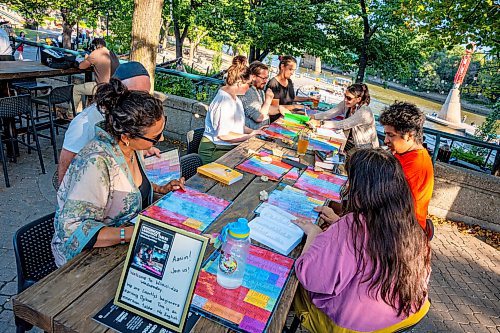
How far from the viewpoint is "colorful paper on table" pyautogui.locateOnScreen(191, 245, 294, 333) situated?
139 centimetres

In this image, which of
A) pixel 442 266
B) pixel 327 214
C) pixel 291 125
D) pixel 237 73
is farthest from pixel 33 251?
pixel 442 266

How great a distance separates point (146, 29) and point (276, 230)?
4.79m

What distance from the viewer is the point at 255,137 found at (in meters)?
4.03

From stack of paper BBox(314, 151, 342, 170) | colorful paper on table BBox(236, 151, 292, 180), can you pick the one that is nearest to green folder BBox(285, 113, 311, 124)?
stack of paper BBox(314, 151, 342, 170)

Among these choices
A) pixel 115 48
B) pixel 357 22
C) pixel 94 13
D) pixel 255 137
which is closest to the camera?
pixel 255 137

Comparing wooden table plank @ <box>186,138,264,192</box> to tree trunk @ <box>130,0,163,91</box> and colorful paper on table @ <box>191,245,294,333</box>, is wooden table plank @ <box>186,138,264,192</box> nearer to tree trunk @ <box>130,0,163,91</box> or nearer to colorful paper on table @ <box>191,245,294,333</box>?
colorful paper on table @ <box>191,245,294,333</box>

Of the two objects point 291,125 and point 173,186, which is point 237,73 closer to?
point 291,125

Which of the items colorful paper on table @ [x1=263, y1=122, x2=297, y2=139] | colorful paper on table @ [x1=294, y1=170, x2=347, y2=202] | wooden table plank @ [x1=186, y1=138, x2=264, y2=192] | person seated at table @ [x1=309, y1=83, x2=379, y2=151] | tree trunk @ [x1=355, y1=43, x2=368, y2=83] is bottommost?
wooden table plank @ [x1=186, y1=138, x2=264, y2=192]

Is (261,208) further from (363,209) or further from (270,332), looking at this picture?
(270,332)

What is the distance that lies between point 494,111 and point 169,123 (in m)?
11.7

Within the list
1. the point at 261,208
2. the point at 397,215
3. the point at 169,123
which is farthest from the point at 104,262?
the point at 169,123

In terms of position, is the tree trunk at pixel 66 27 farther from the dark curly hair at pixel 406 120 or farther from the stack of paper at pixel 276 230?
the stack of paper at pixel 276 230

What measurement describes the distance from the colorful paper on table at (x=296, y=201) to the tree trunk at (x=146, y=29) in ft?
13.7

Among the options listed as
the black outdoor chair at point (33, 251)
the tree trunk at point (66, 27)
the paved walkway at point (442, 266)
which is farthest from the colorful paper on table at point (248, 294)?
the tree trunk at point (66, 27)
